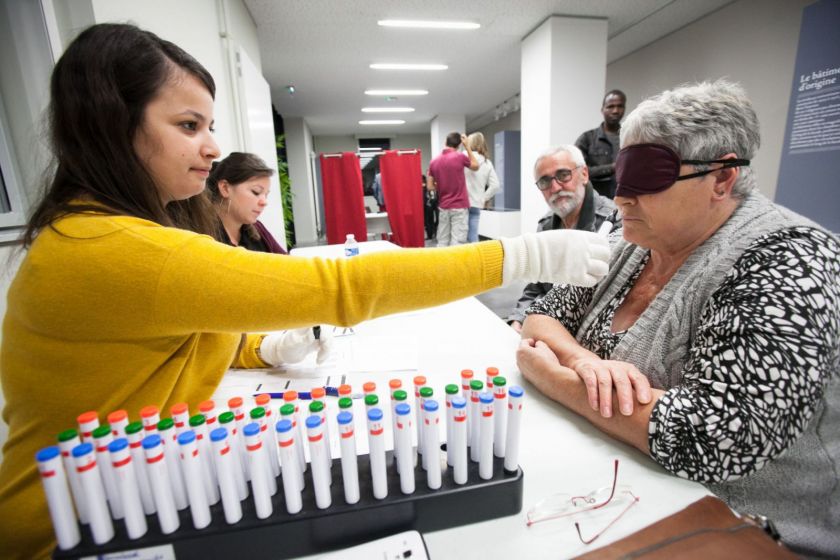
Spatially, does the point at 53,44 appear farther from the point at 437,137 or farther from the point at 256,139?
the point at 437,137

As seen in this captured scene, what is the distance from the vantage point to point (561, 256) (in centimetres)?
73

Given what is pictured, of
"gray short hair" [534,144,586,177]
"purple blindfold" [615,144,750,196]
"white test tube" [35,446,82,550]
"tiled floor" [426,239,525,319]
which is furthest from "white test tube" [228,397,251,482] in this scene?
"tiled floor" [426,239,525,319]

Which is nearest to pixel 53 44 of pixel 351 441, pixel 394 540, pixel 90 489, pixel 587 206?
pixel 90 489

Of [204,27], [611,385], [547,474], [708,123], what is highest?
[204,27]

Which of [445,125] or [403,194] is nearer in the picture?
[403,194]

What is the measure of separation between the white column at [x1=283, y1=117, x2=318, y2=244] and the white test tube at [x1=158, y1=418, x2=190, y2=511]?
346 inches

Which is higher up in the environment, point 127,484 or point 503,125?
point 503,125

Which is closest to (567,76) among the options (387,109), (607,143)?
(607,143)

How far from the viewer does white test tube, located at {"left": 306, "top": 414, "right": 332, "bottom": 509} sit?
0.56m

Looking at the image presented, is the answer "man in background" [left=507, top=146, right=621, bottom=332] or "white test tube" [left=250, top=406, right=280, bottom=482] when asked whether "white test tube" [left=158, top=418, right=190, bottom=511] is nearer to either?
"white test tube" [left=250, top=406, right=280, bottom=482]

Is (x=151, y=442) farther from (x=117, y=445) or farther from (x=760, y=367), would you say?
(x=760, y=367)

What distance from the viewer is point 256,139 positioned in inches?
133

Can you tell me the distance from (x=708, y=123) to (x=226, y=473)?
1.14 metres

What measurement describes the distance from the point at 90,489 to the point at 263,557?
0.24m
